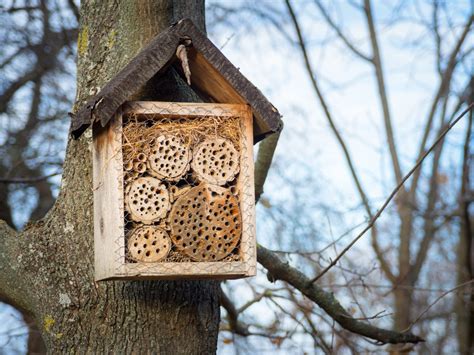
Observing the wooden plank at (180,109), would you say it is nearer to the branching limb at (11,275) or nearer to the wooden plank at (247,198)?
the wooden plank at (247,198)

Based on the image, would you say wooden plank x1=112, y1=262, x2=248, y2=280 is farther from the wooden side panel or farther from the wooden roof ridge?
the wooden roof ridge

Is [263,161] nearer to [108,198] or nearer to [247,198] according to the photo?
[247,198]

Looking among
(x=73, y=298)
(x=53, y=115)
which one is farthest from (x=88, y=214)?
(x=53, y=115)

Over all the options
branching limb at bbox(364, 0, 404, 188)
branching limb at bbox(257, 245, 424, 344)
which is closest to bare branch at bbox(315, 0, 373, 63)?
branching limb at bbox(364, 0, 404, 188)

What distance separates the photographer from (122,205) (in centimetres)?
260

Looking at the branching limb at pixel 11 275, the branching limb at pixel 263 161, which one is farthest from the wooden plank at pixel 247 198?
the branching limb at pixel 263 161

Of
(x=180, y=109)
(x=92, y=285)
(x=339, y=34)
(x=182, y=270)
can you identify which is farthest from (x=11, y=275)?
(x=339, y=34)

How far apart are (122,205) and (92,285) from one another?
460 mm

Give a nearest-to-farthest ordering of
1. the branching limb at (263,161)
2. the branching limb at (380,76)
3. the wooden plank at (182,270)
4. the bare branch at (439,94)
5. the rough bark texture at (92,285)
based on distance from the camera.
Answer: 1. the wooden plank at (182,270)
2. the rough bark texture at (92,285)
3. the branching limb at (263,161)
4. the bare branch at (439,94)
5. the branching limb at (380,76)

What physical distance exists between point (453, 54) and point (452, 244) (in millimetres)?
4446

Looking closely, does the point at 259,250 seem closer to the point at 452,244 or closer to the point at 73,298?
the point at 73,298

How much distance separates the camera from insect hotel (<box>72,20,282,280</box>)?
8.54ft

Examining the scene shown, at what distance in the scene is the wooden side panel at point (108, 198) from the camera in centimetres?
258

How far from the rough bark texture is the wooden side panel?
0.18 meters
